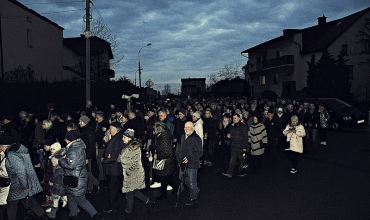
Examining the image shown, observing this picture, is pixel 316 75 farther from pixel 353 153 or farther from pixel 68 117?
pixel 68 117

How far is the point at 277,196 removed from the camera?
8117 mm

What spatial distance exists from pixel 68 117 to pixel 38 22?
24186 mm

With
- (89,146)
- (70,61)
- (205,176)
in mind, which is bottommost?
(205,176)

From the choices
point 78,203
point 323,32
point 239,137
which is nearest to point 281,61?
point 323,32

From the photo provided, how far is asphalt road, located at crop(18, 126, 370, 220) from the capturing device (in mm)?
6887

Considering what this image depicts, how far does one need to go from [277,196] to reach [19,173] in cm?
509

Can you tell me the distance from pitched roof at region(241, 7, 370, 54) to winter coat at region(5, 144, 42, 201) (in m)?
40.0

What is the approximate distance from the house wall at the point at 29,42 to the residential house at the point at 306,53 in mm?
24900

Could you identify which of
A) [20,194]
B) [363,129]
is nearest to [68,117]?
[20,194]

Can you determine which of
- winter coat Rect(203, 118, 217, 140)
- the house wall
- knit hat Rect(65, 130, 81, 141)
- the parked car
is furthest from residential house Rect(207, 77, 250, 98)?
knit hat Rect(65, 130, 81, 141)

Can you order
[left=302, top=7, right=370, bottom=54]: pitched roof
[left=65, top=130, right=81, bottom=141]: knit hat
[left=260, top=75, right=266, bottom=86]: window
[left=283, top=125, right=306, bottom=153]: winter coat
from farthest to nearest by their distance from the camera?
[left=260, top=75, right=266, bottom=86]: window → [left=302, top=7, right=370, bottom=54]: pitched roof → [left=283, top=125, right=306, bottom=153]: winter coat → [left=65, top=130, right=81, bottom=141]: knit hat

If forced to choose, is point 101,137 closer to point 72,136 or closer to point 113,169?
point 113,169

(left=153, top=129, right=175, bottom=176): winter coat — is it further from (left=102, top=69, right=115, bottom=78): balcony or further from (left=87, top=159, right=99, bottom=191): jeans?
(left=102, top=69, right=115, bottom=78): balcony

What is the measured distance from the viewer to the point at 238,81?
83312 mm
